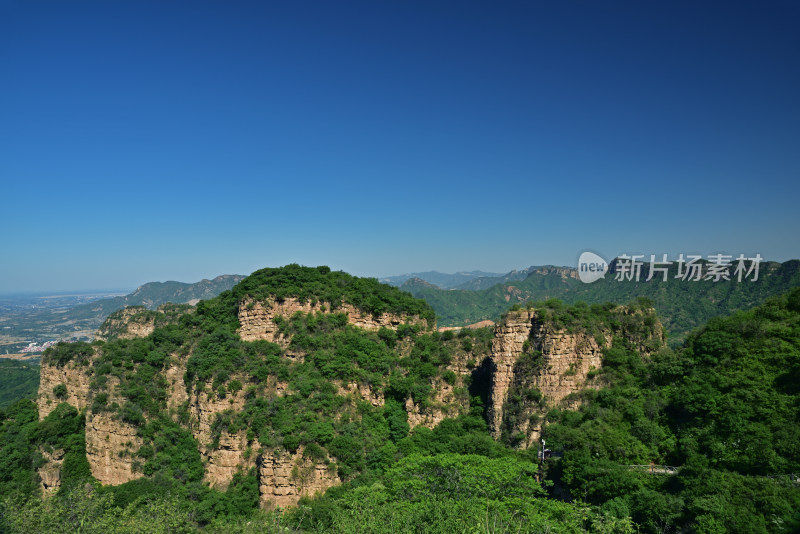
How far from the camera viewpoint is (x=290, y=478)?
30.0 meters

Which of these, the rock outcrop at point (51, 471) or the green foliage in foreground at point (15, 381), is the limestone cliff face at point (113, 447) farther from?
the green foliage in foreground at point (15, 381)

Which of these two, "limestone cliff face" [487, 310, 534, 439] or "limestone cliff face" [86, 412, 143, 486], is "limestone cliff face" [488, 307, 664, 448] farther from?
"limestone cliff face" [86, 412, 143, 486]

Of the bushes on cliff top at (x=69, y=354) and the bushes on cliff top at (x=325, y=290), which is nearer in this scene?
the bushes on cliff top at (x=69, y=354)

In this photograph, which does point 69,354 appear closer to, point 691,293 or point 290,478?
point 290,478

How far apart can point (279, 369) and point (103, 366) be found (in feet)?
57.5

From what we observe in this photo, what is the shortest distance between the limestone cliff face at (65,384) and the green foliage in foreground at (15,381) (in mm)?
46598

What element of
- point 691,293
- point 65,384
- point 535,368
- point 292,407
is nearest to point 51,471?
point 65,384

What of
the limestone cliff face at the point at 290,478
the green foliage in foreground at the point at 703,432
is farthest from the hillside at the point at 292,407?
the green foliage in foreground at the point at 703,432

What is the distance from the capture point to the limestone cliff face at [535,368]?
32.2m

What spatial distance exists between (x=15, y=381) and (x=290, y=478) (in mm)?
96720

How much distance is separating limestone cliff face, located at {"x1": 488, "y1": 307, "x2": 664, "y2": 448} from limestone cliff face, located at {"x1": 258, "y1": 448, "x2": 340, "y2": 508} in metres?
14.5

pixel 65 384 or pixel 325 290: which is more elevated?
pixel 325 290

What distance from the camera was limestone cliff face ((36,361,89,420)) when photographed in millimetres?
39219

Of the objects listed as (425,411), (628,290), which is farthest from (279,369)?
(628,290)
